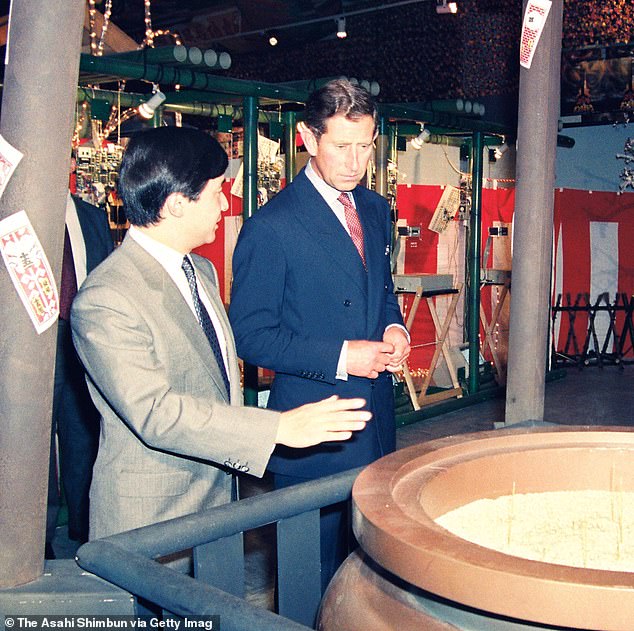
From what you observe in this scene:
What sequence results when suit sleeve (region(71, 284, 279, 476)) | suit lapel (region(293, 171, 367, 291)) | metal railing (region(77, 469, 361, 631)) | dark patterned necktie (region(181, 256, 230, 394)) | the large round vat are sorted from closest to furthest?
the large round vat
metal railing (region(77, 469, 361, 631))
suit sleeve (region(71, 284, 279, 476))
dark patterned necktie (region(181, 256, 230, 394))
suit lapel (region(293, 171, 367, 291))

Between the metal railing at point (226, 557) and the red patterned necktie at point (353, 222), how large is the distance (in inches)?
39.2

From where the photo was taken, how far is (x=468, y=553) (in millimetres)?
1137

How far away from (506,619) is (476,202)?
7.03 m

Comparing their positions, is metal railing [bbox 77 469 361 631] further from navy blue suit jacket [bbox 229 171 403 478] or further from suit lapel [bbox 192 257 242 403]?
navy blue suit jacket [bbox 229 171 403 478]

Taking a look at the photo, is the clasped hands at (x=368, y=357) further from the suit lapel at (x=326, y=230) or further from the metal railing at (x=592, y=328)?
the metal railing at (x=592, y=328)

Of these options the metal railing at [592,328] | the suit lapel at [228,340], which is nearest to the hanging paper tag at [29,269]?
the suit lapel at [228,340]

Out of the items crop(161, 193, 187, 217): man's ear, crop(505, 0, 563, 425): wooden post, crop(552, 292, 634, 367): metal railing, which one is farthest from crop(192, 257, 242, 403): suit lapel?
crop(552, 292, 634, 367): metal railing

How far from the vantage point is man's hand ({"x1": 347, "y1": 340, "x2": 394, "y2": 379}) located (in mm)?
2367

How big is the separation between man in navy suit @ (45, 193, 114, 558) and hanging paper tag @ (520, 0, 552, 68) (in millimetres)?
1916

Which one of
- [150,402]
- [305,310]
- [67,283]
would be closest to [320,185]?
[305,310]

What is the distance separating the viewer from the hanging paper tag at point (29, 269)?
1.50 meters

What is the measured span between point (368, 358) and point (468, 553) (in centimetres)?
125

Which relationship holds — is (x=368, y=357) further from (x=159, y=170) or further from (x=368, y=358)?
(x=159, y=170)

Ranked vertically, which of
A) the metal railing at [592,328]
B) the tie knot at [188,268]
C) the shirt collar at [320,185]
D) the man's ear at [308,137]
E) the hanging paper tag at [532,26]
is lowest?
the metal railing at [592,328]
